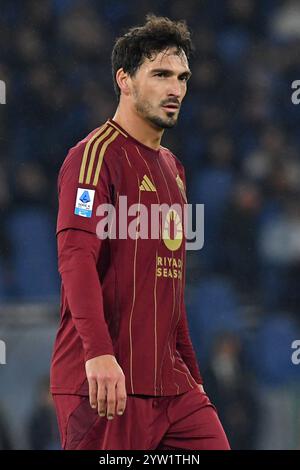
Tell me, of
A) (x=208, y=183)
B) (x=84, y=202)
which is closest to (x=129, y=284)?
(x=84, y=202)

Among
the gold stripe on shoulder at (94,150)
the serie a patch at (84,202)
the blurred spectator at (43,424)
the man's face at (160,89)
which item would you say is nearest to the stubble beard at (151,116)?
the man's face at (160,89)

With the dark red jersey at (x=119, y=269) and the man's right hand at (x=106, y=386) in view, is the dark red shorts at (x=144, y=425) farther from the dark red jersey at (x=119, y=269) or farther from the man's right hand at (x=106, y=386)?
the man's right hand at (x=106, y=386)

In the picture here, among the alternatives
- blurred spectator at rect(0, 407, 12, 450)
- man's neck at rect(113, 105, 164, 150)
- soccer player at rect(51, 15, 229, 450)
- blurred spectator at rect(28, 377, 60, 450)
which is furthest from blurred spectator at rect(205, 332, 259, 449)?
man's neck at rect(113, 105, 164, 150)

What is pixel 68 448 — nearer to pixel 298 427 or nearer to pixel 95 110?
pixel 298 427

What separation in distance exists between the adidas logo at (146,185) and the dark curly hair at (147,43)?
325mm

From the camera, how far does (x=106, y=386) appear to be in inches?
106

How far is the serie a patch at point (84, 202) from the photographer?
112 inches

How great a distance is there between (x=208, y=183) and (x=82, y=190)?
2921 millimetres

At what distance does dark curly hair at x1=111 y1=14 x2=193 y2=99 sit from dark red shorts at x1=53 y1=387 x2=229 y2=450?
964mm

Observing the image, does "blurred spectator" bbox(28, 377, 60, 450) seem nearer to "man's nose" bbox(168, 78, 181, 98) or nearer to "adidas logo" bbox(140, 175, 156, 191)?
"adidas logo" bbox(140, 175, 156, 191)

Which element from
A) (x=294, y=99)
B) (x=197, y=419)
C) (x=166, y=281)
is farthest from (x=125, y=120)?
(x=294, y=99)

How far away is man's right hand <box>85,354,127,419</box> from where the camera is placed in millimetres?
2689

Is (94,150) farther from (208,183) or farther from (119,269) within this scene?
(208,183)

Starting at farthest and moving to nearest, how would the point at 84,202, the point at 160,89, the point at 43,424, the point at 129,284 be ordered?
the point at 43,424, the point at 160,89, the point at 129,284, the point at 84,202
